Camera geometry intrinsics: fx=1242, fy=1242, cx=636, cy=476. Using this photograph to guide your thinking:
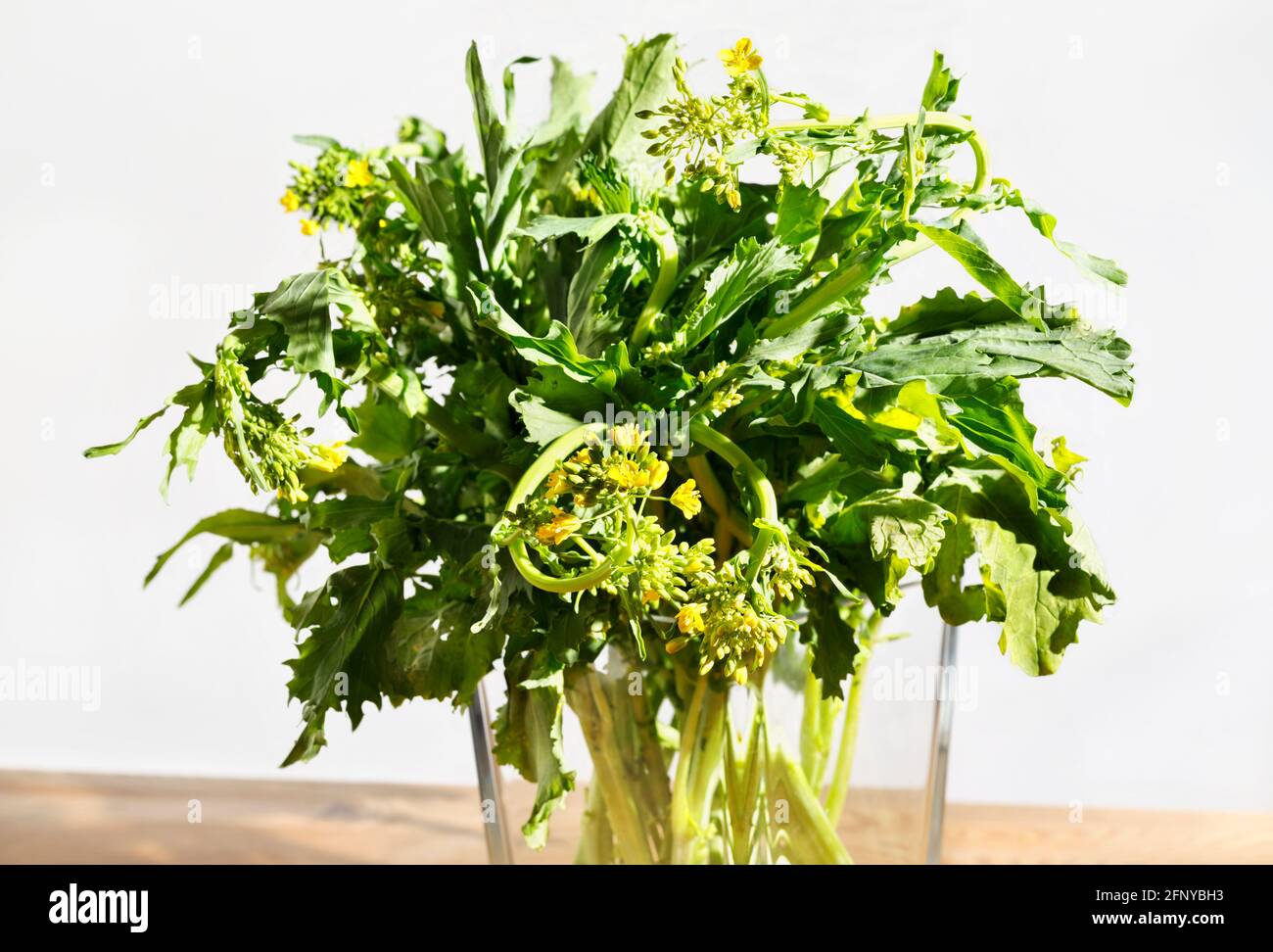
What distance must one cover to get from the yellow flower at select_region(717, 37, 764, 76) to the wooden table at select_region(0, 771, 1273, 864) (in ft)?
2.02

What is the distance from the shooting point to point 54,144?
49.9 inches

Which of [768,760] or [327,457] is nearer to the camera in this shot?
[327,457]

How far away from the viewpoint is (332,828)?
3.10 ft

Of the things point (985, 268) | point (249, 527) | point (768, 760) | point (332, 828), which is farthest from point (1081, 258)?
point (332, 828)

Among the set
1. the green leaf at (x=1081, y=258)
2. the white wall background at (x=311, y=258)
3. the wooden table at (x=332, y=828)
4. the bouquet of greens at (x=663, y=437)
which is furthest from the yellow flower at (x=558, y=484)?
the white wall background at (x=311, y=258)

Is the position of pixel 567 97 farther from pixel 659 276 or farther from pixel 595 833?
pixel 595 833

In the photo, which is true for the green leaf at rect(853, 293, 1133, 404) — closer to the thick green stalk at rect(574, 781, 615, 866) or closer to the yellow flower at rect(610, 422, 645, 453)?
the yellow flower at rect(610, 422, 645, 453)

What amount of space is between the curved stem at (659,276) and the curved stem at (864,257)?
0.05 m

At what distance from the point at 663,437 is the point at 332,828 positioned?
0.59m

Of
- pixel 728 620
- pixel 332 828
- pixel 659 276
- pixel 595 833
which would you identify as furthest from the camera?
pixel 332 828

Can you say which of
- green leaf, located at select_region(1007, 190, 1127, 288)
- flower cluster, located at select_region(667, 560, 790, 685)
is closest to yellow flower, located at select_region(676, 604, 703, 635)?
flower cluster, located at select_region(667, 560, 790, 685)
